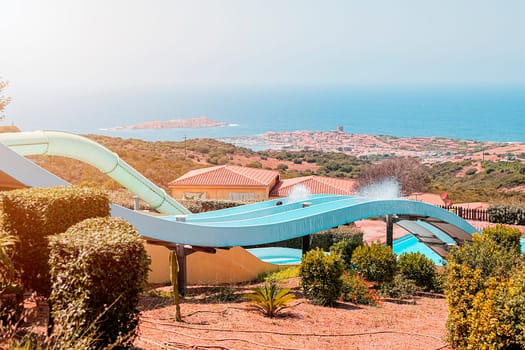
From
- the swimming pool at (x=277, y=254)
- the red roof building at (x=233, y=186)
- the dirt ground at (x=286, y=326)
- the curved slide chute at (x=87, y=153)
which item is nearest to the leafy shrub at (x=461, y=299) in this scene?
the dirt ground at (x=286, y=326)

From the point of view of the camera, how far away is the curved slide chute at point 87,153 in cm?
1295

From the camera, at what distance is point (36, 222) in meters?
7.34

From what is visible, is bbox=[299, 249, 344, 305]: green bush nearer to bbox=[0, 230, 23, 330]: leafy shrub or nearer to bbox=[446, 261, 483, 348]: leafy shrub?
bbox=[446, 261, 483, 348]: leafy shrub

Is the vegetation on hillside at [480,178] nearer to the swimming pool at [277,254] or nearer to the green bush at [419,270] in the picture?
the swimming pool at [277,254]

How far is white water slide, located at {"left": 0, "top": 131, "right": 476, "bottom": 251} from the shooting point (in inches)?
411

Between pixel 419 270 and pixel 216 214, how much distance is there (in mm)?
5441

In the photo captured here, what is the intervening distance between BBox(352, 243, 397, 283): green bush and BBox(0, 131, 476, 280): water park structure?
1659 millimetres

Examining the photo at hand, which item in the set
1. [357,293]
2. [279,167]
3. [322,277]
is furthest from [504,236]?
[279,167]

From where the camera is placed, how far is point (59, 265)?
6.05 metres

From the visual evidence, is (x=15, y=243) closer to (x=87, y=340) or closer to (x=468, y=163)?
(x=87, y=340)

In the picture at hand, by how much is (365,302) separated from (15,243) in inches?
255

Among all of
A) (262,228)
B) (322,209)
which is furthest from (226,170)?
(262,228)

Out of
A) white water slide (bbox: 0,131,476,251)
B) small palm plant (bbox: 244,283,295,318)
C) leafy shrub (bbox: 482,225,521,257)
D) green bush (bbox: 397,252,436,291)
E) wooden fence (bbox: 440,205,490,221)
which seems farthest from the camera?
wooden fence (bbox: 440,205,490,221)

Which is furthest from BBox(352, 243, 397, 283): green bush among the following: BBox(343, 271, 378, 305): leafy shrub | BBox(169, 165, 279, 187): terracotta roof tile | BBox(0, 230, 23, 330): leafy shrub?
BBox(169, 165, 279, 187): terracotta roof tile
